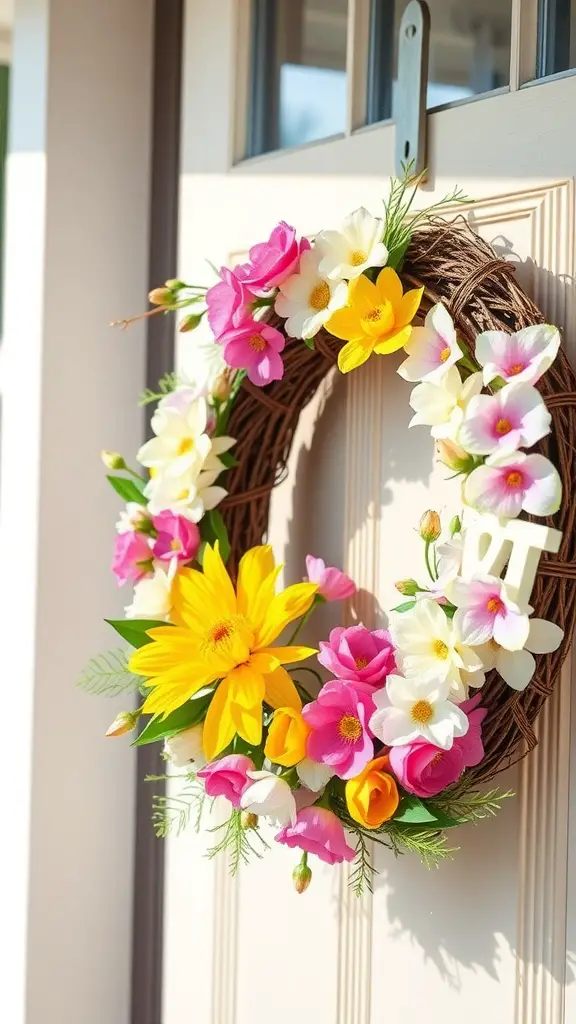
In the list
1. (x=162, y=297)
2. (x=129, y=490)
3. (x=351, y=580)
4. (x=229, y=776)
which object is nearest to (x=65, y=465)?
(x=129, y=490)

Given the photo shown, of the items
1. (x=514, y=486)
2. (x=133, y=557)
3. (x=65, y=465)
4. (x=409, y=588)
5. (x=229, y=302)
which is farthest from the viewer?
(x=65, y=465)

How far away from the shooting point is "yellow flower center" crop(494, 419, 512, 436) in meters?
0.82

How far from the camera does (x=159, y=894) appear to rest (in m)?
1.45

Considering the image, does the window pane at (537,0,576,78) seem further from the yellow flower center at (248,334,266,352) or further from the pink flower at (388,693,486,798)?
the pink flower at (388,693,486,798)

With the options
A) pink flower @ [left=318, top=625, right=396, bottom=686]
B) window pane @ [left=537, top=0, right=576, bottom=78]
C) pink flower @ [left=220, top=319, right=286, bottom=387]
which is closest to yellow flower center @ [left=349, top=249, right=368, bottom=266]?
pink flower @ [left=220, top=319, right=286, bottom=387]

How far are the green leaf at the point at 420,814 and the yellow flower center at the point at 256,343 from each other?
44cm

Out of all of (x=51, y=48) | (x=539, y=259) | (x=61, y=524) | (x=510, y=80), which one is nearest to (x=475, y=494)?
(x=539, y=259)

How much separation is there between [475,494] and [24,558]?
0.73 m

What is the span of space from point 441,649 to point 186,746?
29cm

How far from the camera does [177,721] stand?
101cm

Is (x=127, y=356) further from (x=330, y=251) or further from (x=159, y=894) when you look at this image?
(x=159, y=894)

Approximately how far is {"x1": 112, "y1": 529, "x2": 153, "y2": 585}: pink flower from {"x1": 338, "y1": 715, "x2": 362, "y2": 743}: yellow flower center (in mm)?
306

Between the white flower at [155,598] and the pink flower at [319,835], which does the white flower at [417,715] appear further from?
the white flower at [155,598]

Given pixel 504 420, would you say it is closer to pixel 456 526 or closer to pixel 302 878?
pixel 456 526
